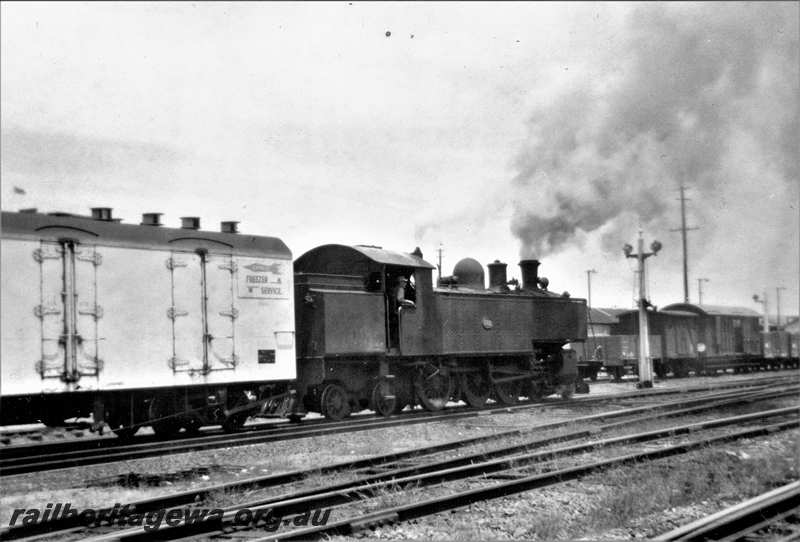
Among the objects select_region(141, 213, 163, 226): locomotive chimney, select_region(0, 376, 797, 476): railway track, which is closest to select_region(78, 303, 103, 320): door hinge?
select_region(141, 213, 163, 226): locomotive chimney

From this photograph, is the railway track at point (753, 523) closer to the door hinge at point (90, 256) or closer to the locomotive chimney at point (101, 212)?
the door hinge at point (90, 256)

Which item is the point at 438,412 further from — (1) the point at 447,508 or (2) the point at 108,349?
(1) the point at 447,508

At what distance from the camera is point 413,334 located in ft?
55.6

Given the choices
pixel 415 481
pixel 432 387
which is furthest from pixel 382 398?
pixel 415 481

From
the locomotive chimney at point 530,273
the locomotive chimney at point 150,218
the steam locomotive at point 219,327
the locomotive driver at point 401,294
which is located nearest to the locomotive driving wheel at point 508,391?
the steam locomotive at point 219,327

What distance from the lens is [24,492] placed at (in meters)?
8.71

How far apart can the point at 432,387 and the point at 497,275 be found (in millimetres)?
4024

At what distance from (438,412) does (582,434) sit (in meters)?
4.98

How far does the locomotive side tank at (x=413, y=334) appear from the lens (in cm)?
1534

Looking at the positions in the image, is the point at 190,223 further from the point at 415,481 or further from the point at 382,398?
the point at 415,481

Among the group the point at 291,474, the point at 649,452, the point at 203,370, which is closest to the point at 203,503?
the point at 291,474

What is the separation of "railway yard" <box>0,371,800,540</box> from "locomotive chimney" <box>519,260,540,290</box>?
6.95 metres

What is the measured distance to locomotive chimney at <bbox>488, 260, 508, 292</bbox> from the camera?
2058 cm

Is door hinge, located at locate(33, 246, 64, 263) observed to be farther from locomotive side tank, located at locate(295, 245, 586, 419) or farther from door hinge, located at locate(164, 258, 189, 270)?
locomotive side tank, located at locate(295, 245, 586, 419)
